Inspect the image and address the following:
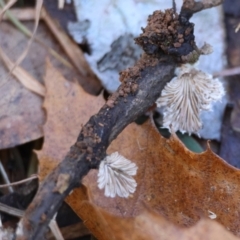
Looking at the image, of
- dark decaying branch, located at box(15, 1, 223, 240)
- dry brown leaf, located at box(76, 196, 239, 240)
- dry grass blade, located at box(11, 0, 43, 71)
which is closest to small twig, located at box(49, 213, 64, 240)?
dry brown leaf, located at box(76, 196, 239, 240)

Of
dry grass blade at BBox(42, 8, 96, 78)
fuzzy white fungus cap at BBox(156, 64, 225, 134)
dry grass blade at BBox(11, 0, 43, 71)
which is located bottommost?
fuzzy white fungus cap at BBox(156, 64, 225, 134)

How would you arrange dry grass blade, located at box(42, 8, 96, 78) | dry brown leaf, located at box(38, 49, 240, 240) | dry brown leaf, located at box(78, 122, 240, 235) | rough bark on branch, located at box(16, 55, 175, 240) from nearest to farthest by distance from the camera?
rough bark on branch, located at box(16, 55, 175, 240), dry brown leaf, located at box(38, 49, 240, 240), dry brown leaf, located at box(78, 122, 240, 235), dry grass blade, located at box(42, 8, 96, 78)

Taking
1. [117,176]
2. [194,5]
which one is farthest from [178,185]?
[194,5]

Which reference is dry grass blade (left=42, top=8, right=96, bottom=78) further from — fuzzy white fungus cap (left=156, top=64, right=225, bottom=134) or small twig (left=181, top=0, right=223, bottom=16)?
small twig (left=181, top=0, right=223, bottom=16)

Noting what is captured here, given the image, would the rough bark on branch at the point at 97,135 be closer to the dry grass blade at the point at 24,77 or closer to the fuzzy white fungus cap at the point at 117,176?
the fuzzy white fungus cap at the point at 117,176

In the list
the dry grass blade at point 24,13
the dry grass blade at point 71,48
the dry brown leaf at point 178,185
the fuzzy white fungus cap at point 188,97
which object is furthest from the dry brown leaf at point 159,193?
the dry grass blade at point 24,13

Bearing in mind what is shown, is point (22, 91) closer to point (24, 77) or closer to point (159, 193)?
point (24, 77)
